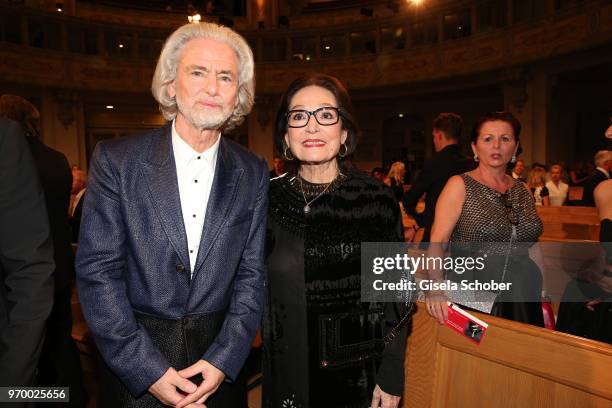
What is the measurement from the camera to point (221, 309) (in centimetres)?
164

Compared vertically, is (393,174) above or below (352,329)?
above

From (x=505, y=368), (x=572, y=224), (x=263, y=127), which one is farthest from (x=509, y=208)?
(x=263, y=127)

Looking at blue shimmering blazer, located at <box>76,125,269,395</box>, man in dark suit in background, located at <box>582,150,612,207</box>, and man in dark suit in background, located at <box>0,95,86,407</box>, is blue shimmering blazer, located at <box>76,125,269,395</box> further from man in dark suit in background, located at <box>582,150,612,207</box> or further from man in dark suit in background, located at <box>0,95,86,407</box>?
man in dark suit in background, located at <box>582,150,612,207</box>

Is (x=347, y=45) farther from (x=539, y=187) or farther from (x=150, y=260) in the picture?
(x=150, y=260)

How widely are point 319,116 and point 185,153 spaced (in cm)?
52

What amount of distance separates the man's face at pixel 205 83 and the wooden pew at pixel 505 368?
3.88 feet

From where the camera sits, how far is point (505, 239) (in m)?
2.38

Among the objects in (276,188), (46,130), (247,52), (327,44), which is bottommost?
(276,188)

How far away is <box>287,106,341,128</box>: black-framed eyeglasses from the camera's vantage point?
1.75m

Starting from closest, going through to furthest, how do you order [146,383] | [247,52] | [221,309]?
[146,383] → [221,309] → [247,52]

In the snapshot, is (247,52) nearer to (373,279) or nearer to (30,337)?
(373,279)

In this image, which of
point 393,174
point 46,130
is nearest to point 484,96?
point 393,174

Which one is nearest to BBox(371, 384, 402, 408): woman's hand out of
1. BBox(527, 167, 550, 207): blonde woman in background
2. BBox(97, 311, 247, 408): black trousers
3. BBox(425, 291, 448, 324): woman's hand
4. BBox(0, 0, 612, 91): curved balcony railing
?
BBox(425, 291, 448, 324): woman's hand

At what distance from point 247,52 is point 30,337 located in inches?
46.9
